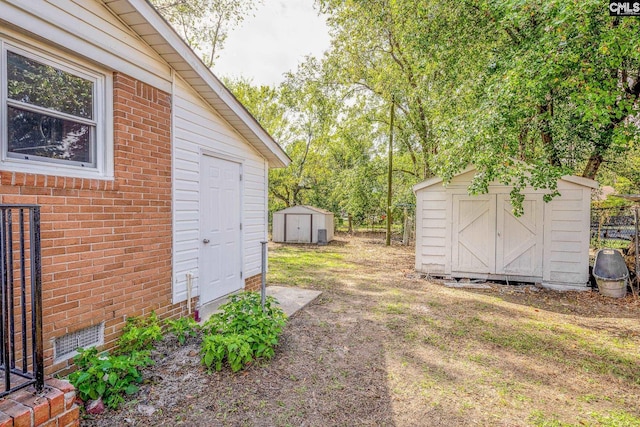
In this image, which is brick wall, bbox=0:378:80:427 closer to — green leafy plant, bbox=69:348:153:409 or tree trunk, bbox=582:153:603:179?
green leafy plant, bbox=69:348:153:409

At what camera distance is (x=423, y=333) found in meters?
4.55

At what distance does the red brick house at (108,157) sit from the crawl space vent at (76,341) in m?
0.01

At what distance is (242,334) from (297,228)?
1225 cm

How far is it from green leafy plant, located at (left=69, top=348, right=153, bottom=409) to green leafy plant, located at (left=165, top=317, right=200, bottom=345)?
670mm

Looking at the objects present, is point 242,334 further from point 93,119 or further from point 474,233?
point 474,233

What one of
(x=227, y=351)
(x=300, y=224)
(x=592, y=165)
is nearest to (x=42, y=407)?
(x=227, y=351)

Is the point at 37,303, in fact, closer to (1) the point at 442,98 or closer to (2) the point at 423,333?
(2) the point at 423,333

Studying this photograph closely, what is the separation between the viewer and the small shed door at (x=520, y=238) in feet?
23.5

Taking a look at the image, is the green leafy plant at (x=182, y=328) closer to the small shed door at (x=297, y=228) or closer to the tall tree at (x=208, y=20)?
the small shed door at (x=297, y=228)

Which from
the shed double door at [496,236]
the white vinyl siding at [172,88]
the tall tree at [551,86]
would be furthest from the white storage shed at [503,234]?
the white vinyl siding at [172,88]

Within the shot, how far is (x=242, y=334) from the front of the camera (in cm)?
349

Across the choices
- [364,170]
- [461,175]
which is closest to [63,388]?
[461,175]

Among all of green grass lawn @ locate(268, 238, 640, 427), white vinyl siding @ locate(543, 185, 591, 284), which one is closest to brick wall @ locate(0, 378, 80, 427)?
green grass lawn @ locate(268, 238, 640, 427)

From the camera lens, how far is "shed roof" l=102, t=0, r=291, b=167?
3246 millimetres
